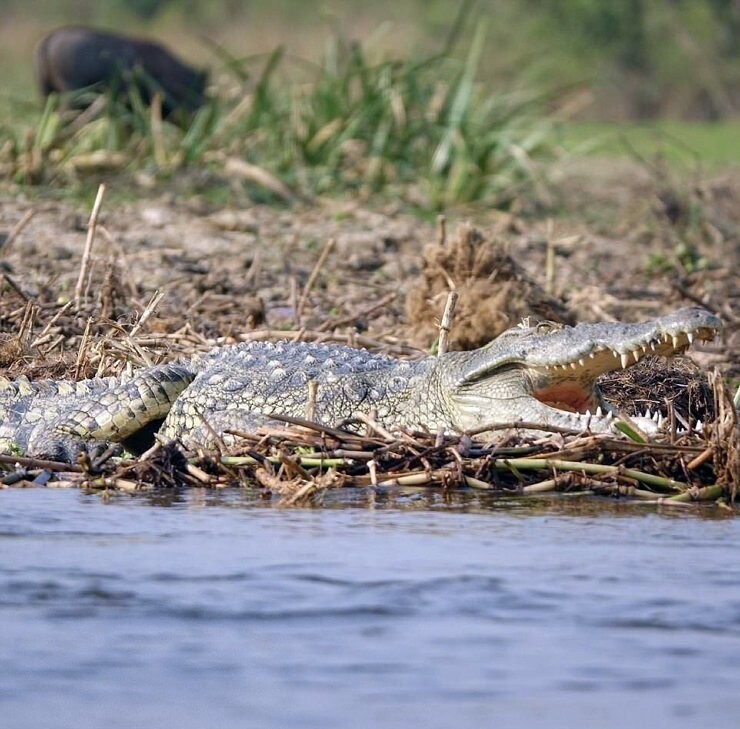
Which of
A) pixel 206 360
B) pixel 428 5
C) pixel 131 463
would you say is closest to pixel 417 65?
pixel 206 360

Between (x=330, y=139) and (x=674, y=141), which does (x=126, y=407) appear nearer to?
(x=330, y=139)

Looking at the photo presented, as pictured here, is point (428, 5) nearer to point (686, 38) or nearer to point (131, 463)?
point (686, 38)

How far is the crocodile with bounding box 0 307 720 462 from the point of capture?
5.61 meters

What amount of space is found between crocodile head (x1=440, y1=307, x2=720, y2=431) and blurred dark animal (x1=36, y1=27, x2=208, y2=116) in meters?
8.66

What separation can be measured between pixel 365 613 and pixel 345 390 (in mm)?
2239

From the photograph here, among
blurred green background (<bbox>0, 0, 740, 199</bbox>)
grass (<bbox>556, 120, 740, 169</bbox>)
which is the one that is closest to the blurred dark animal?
grass (<bbox>556, 120, 740, 169</bbox>)

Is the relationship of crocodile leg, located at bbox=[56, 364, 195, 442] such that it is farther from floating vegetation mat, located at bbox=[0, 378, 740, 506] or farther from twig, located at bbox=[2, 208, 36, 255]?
twig, located at bbox=[2, 208, 36, 255]

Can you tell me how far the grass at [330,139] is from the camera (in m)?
12.3

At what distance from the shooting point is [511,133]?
1320cm

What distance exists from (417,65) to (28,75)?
49.0 ft

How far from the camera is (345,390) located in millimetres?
6156

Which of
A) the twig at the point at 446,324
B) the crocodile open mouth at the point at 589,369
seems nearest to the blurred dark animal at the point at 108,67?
the twig at the point at 446,324

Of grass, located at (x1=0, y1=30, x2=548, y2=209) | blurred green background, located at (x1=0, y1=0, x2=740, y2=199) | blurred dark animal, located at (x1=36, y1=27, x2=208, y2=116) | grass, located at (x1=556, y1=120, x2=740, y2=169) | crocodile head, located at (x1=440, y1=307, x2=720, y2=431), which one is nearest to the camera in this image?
crocodile head, located at (x1=440, y1=307, x2=720, y2=431)

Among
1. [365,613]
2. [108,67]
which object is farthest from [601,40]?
A: [365,613]
